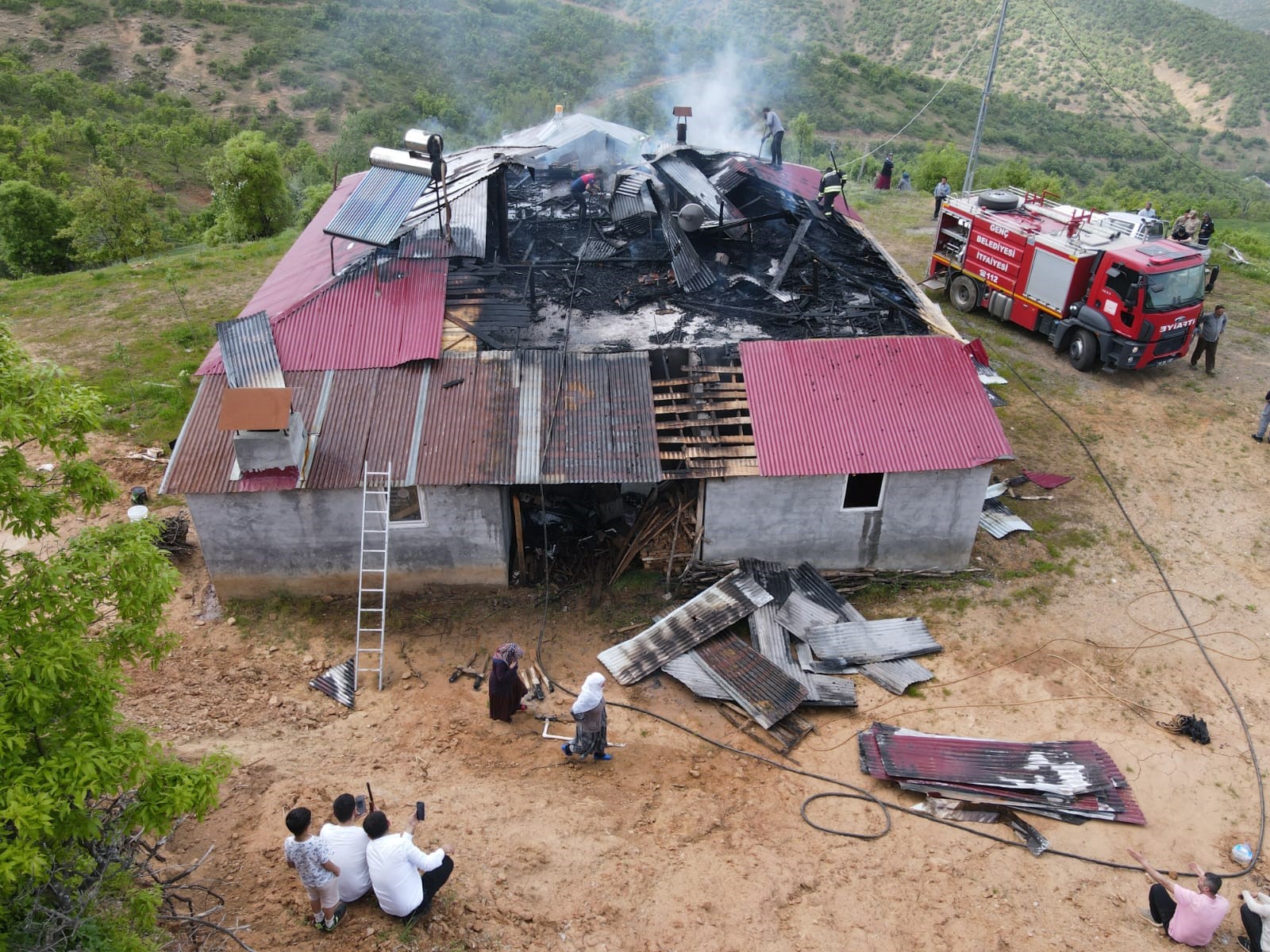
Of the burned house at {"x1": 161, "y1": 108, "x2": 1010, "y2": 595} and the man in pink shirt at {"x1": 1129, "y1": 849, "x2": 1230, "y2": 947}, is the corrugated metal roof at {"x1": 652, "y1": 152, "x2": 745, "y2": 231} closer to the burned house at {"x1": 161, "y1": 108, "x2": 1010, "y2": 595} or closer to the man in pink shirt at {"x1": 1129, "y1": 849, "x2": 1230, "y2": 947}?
the burned house at {"x1": 161, "y1": 108, "x2": 1010, "y2": 595}

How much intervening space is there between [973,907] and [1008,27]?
243 ft

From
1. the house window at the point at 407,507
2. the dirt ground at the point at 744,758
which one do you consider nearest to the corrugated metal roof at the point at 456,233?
the house window at the point at 407,507

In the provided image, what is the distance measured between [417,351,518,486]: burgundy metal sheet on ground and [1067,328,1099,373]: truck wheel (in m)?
14.2

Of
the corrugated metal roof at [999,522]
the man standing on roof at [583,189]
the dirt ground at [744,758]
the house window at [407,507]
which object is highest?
the man standing on roof at [583,189]

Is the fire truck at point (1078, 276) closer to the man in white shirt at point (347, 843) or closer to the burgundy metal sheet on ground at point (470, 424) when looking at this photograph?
the burgundy metal sheet on ground at point (470, 424)

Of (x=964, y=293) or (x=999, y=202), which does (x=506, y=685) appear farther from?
(x=999, y=202)

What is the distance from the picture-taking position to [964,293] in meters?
23.1

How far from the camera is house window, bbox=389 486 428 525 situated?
42.0 feet

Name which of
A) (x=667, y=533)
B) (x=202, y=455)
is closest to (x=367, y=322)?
(x=202, y=455)

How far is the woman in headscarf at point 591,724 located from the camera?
33.2ft

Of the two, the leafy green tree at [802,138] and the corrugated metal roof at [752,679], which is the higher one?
the leafy green tree at [802,138]

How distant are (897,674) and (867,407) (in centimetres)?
411

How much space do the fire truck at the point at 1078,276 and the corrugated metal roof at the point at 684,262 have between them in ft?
30.7

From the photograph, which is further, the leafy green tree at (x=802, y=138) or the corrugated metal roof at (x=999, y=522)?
the leafy green tree at (x=802, y=138)
